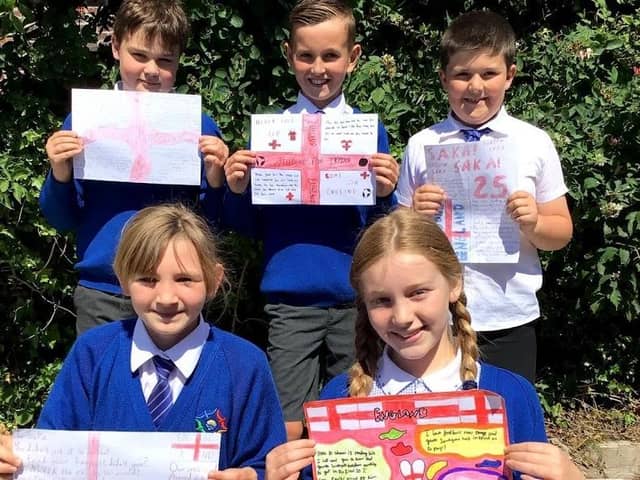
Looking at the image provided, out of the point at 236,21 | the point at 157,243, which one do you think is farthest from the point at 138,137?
the point at 236,21

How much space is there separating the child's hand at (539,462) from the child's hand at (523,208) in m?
Answer: 1.04

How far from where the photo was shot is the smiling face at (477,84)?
10.8 feet

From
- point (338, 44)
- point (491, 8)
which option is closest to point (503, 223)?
point (338, 44)

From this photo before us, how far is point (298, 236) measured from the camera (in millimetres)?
3482

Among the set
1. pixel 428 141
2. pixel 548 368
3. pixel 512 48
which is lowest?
pixel 548 368

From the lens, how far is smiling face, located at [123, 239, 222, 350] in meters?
2.55

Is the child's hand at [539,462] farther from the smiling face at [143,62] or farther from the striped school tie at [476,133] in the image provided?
the smiling face at [143,62]

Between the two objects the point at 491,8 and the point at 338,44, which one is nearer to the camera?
the point at 338,44

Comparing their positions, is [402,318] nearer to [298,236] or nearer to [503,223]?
[503,223]

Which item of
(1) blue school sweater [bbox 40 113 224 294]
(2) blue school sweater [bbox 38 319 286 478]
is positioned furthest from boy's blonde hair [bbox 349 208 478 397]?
(1) blue school sweater [bbox 40 113 224 294]

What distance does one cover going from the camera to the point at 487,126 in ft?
10.8

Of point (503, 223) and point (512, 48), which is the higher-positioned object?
point (512, 48)

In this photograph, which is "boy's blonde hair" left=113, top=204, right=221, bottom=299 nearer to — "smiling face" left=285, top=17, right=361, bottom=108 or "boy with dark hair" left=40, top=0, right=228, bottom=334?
"boy with dark hair" left=40, top=0, right=228, bottom=334

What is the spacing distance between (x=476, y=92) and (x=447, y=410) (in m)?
1.40
